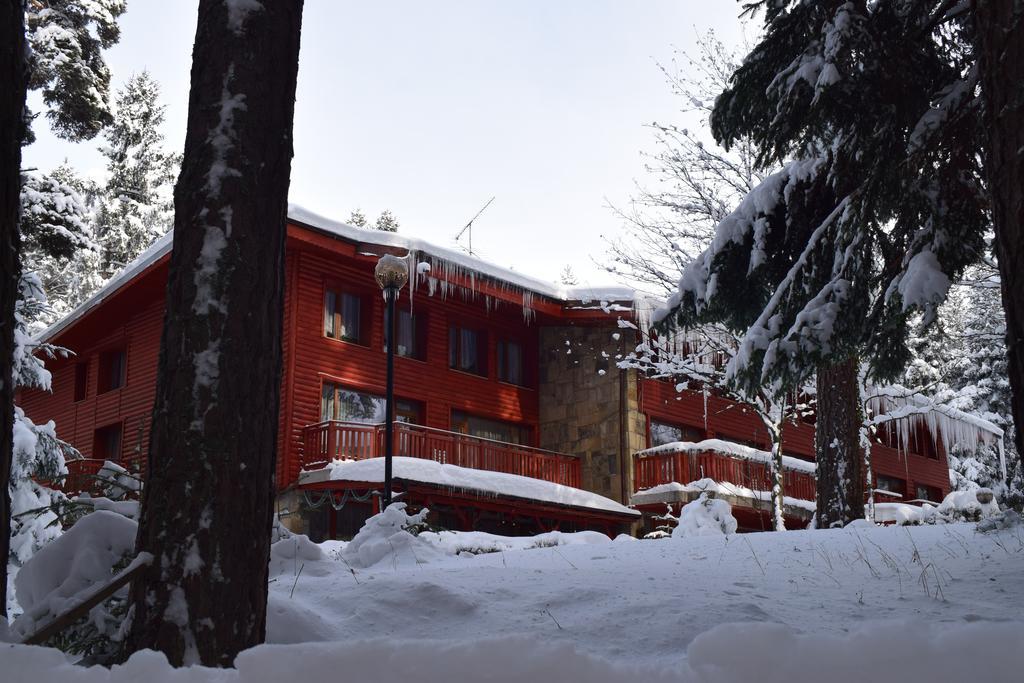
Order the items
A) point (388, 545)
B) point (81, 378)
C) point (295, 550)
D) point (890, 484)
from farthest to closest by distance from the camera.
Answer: point (890, 484)
point (81, 378)
point (388, 545)
point (295, 550)

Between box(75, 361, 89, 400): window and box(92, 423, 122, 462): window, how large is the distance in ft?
5.36

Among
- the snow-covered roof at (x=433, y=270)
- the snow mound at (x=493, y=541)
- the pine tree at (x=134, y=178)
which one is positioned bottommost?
the snow mound at (x=493, y=541)

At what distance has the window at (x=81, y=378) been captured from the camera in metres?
24.2

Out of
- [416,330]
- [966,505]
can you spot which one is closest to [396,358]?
[416,330]

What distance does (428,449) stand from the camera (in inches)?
712

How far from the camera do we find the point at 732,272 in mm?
8930

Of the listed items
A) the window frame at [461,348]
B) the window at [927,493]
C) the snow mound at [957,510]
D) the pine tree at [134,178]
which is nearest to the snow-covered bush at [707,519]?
the snow mound at [957,510]

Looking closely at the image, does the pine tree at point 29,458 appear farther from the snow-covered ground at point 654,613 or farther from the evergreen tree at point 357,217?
the evergreen tree at point 357,217

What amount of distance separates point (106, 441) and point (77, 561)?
780 inches

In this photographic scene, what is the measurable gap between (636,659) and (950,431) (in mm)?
24945

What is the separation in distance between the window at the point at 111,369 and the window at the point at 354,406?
6874 mm

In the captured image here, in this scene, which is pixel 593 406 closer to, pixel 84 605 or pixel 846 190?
pixel 846 190

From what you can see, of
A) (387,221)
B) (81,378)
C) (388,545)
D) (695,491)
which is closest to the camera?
(388,545)

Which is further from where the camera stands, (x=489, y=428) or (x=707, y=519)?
(x=489, y=428)
